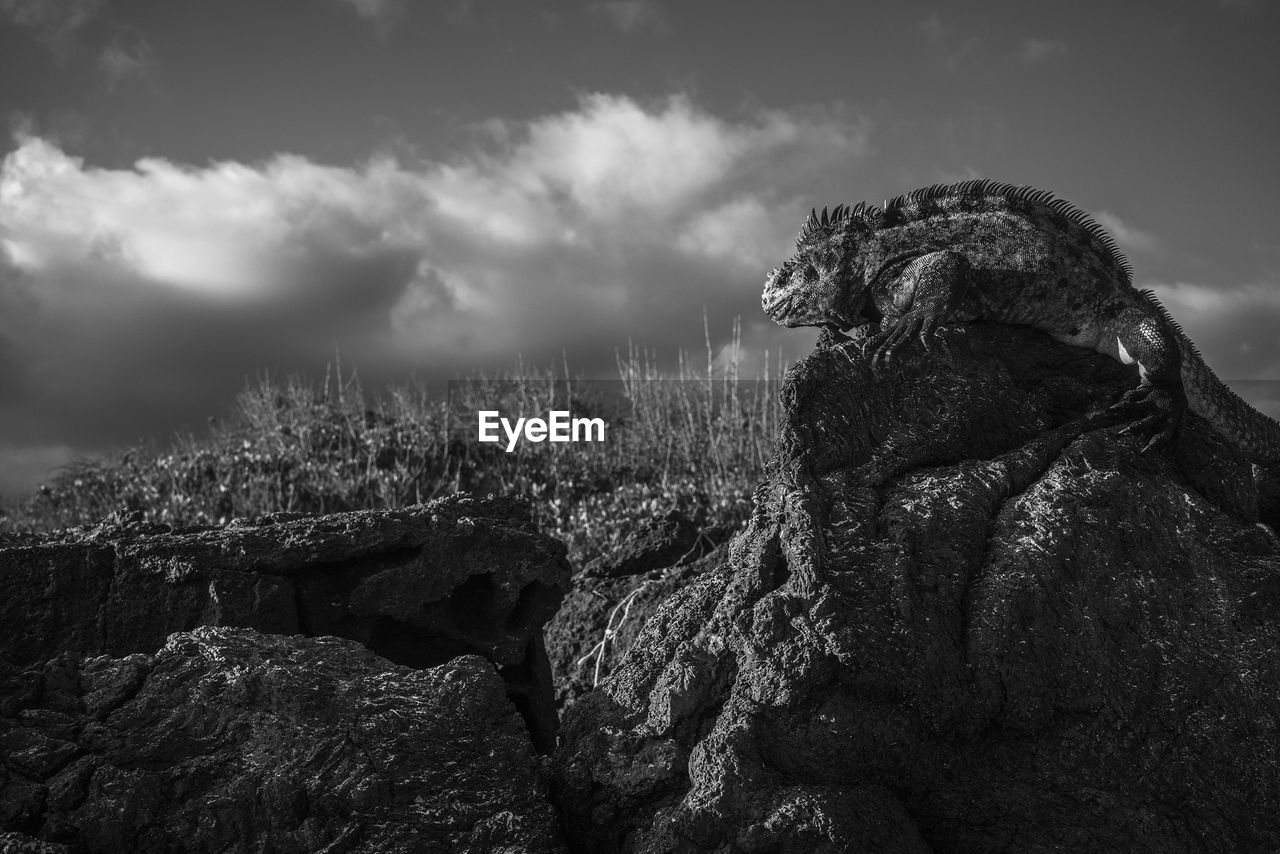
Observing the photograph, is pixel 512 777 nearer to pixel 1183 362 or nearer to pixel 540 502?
pixel 1183 362

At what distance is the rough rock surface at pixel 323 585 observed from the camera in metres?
4.22

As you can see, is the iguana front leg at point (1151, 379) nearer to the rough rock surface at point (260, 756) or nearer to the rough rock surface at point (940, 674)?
the rough rock surface at point (940, 674)

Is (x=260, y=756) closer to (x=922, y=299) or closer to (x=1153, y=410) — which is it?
(x=922, y=299)

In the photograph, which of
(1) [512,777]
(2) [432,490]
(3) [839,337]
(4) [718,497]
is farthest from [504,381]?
(1) [512,777]

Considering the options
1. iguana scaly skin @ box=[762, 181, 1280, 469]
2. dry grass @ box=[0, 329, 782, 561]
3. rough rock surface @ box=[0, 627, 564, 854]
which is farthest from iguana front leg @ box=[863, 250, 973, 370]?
dry grass @ box=[0, 329, 782, 561]

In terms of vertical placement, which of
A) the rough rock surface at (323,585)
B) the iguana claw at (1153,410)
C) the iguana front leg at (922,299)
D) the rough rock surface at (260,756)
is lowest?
the rough rock surface at (260,756)

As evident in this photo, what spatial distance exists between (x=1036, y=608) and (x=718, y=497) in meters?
11.0

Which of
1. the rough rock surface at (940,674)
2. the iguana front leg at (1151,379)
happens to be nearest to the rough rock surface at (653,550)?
the iguana front leg at (1151,379)

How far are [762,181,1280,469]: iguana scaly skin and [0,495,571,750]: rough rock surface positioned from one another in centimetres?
170

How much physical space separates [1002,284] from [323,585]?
122 inches

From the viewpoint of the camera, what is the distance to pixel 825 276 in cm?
453

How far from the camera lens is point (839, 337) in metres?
4.23

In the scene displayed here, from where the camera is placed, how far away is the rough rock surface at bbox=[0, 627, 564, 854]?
100 inches

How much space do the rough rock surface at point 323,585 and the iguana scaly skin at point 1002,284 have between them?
1.70m
